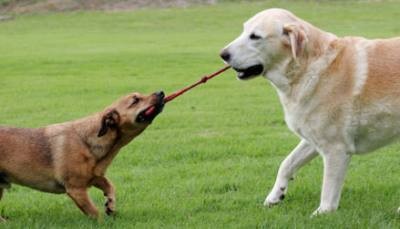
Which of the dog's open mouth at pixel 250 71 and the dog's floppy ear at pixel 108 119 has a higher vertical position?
the dog's open mouth at pixel 250 71

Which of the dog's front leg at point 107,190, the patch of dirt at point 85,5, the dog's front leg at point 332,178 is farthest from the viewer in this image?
the patch of dirt at point 85,5

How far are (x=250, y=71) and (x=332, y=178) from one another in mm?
1379

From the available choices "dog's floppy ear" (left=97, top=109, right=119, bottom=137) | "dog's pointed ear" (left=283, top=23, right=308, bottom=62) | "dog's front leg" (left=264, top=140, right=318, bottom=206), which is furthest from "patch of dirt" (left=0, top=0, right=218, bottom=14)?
"dog's pointed ear" (left=283, top=23, right=308, bottom=62)

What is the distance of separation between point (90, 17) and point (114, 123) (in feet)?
144

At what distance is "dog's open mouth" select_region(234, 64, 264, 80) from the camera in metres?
8.09

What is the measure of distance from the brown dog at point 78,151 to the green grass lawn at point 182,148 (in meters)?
0.40

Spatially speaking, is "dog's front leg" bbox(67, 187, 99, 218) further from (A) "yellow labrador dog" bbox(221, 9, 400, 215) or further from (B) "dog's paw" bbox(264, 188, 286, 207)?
(A) "yellow labrador dog" bbox(221, 9, 400, 215)

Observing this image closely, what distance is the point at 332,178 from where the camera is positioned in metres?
7.99

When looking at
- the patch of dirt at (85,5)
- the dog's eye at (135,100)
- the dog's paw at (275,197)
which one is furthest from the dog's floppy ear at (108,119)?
the patch of dirt at (85,5)

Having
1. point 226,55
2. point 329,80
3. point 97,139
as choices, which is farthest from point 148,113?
point 329,80

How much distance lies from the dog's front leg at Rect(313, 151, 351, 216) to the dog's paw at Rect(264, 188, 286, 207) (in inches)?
25.7

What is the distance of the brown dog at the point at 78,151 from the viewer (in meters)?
8.18

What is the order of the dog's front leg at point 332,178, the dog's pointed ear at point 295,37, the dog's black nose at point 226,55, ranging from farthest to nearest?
1. the dog's black nose at point 226,55
2. the dog's front leg at point 332,178
3. the dog's pointed ear at point 295,37

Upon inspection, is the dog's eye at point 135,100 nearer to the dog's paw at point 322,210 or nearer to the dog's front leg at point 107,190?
the dog's front leg at point 107,190
